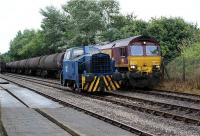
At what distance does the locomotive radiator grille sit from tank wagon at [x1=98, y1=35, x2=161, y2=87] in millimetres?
2360

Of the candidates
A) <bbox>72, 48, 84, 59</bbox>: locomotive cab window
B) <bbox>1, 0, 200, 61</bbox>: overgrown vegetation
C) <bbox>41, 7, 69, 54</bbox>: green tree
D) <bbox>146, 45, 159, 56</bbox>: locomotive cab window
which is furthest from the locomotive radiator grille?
<bbox>41, 7, 69, 54</bbox>: green tree

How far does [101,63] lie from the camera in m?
25.9

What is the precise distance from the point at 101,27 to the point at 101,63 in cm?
3270

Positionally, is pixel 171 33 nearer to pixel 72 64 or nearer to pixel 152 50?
pixel 152 50

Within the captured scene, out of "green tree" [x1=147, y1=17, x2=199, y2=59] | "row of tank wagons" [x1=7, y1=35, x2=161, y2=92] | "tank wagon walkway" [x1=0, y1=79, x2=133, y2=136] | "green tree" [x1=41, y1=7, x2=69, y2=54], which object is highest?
"green tree" [x1=41, y1=7, x2=69, y2=54]

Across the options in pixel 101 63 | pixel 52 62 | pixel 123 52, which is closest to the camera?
pixel 101 63

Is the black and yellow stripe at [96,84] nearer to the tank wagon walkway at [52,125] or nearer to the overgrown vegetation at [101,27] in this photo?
the tank wagon walkway at [52,125]

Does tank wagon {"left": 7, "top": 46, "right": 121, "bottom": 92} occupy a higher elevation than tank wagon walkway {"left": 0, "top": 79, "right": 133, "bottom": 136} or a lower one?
higher

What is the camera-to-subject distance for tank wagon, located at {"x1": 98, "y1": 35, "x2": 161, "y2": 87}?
2841 cm

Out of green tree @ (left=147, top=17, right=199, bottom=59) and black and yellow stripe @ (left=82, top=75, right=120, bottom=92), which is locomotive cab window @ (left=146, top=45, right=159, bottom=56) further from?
green tree @ (left=147, top=17, right=199, bottom=59)

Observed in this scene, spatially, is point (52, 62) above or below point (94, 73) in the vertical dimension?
above

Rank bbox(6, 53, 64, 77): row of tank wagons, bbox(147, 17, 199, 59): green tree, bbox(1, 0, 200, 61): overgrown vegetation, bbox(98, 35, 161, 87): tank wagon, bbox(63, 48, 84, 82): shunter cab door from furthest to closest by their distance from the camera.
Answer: bbox(6, 53, 64, 77): row of tank wagons, bbox(1, 0, 200, 61): overgrown vegetation, bbox(147, 17, 199, 59): green tree, bbox(98, 35, 161, 87): tank wagon, bbox(63, 48, 84, 82): shunter cab door

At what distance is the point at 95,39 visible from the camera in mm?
54469

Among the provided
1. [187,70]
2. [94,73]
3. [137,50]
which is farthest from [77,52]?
[187,70]
